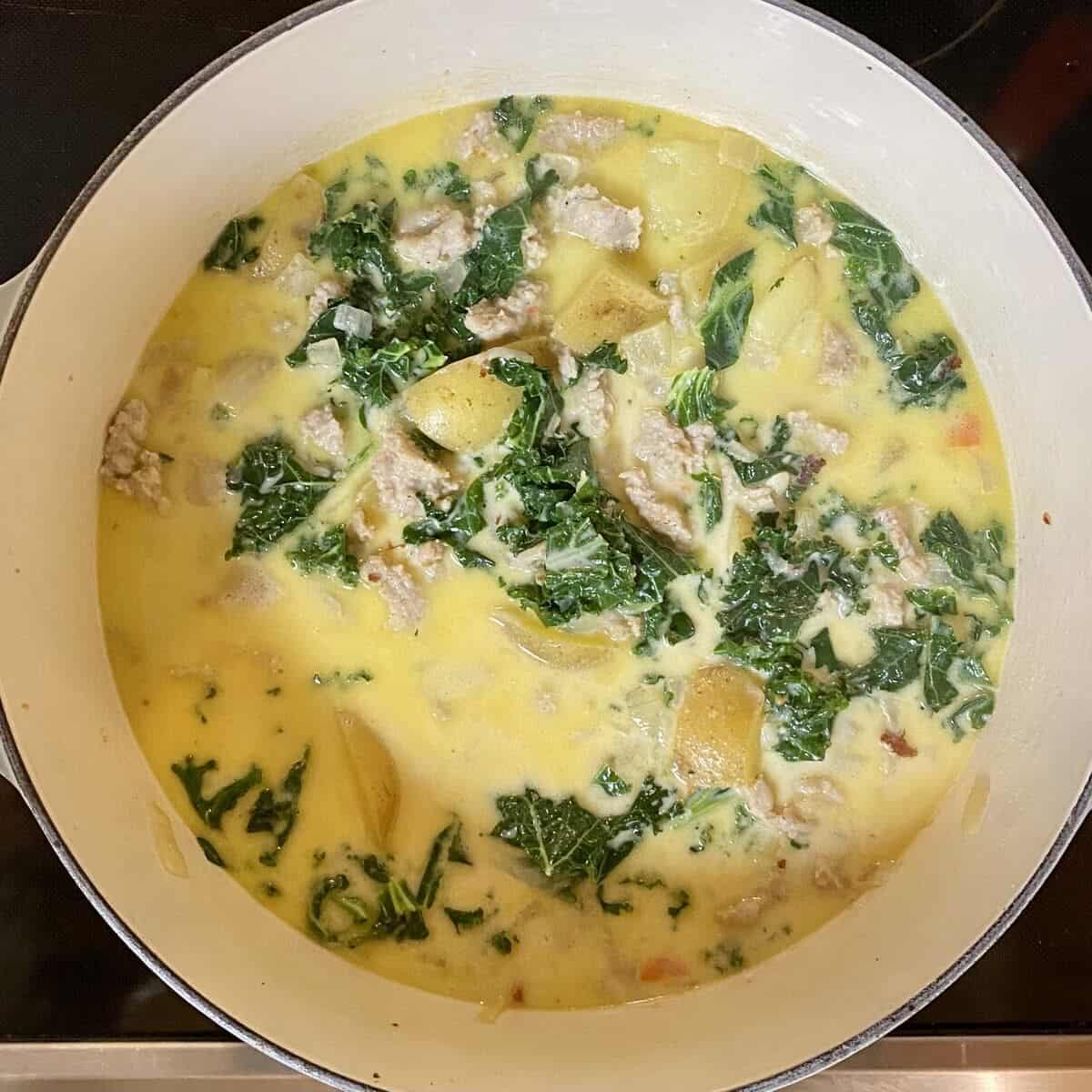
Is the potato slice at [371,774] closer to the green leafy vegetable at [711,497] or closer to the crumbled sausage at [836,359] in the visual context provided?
the green leafy vegetable at [711,497]

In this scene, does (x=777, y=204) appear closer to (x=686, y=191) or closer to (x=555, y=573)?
(x=686, y=191)

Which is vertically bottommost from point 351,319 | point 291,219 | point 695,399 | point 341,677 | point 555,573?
point 341,677

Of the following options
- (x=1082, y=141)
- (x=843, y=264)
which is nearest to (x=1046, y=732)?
(x=843, y=264)

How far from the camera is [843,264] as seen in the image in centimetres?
269

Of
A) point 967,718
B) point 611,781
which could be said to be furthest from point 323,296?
point 967,718

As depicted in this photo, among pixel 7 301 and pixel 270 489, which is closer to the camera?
pixel 7 301

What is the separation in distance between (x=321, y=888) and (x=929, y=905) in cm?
143

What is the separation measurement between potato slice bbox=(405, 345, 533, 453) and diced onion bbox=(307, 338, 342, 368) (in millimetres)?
196

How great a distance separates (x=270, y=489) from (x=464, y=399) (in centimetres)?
50

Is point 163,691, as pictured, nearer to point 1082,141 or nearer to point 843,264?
point 843,264

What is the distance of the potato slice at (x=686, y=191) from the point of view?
2.64m

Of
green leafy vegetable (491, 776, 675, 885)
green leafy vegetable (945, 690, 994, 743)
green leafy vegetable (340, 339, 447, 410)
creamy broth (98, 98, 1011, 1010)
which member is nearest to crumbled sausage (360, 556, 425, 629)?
creamy broth (98, 98, 1011, 1010)

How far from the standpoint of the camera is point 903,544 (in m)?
2.63

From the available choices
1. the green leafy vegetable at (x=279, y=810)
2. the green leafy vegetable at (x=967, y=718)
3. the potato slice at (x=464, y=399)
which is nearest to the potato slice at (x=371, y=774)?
the green leafy vegetable at (x=279, y=810)
